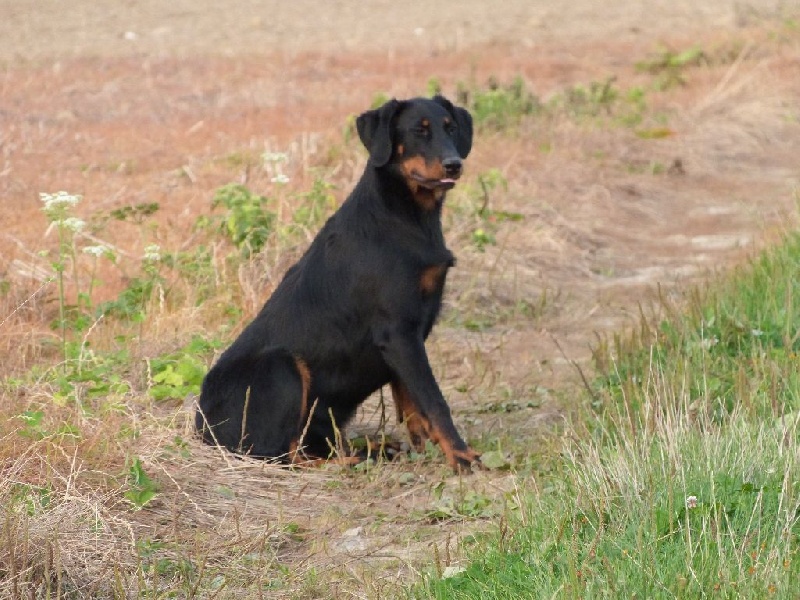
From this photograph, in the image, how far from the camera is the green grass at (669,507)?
10.2ft

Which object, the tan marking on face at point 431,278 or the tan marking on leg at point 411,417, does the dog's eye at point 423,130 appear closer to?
the tan marking on face at point 431,278

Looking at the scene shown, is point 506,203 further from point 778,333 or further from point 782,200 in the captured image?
point 778,333

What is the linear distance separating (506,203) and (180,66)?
1235 centimetres

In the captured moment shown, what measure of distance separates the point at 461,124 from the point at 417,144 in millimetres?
474

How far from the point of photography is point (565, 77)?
19406 mm

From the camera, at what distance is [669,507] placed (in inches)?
130

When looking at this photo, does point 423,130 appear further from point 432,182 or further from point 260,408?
point 260,408

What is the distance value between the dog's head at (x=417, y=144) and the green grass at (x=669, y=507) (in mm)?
1112

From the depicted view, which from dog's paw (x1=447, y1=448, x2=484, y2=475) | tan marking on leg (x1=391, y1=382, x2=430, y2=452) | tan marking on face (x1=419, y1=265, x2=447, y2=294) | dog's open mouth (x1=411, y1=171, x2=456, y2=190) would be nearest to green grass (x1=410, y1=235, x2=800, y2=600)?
dog's paw (x1=447, y1=448, x2=484, y2=475)

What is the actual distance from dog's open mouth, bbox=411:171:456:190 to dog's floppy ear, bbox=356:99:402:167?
14cm

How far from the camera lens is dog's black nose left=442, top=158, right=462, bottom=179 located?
5066mm

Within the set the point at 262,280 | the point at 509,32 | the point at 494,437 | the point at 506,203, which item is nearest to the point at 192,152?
the point at 506,203

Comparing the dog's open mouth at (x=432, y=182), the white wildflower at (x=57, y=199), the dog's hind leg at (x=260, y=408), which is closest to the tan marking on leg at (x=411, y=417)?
the dog's hind leg at (x=260, y=408)

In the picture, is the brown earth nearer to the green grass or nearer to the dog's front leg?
the dog's front leg
